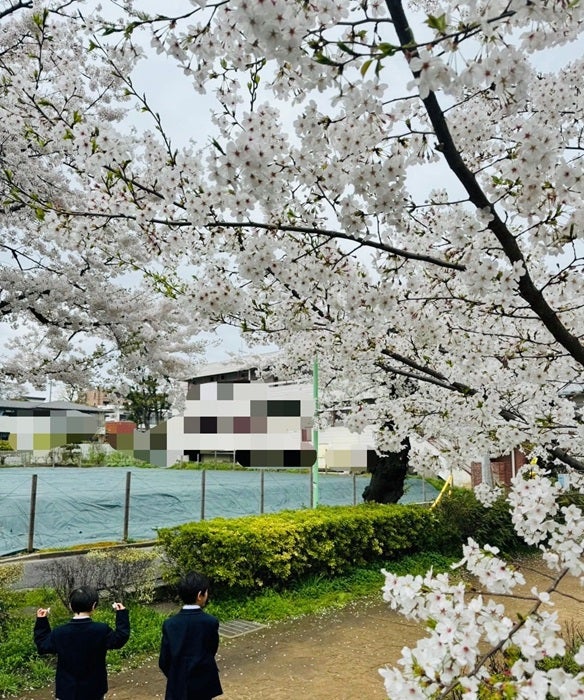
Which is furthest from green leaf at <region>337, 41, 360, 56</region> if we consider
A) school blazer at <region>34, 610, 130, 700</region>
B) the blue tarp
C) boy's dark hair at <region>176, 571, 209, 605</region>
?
the blue tarp

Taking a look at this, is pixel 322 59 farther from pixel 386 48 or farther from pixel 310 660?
pixel 310 660

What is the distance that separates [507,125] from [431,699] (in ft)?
10.0

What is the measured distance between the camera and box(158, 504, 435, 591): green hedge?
6797mm

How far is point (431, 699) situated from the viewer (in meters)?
1.64

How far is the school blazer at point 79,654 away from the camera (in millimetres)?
3088

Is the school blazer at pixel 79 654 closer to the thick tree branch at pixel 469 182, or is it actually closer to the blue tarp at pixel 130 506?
the thick tree branch at pixel 469 182

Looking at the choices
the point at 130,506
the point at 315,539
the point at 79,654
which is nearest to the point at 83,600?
the point at 79,654

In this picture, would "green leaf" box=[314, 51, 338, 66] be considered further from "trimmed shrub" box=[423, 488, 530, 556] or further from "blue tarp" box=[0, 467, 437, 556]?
"trimmed shrub" box=[423, 488, 530, 556]

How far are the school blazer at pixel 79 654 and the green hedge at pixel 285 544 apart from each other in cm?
351

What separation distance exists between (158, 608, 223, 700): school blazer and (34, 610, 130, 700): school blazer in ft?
0.94

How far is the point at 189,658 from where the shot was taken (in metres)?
3.24

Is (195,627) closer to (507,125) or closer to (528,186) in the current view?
(528,186)

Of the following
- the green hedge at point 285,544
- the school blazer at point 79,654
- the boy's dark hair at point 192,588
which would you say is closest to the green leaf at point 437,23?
the boy's dark hair at point 192,588

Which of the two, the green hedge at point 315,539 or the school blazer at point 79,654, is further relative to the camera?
the green hedge at point 315,539
